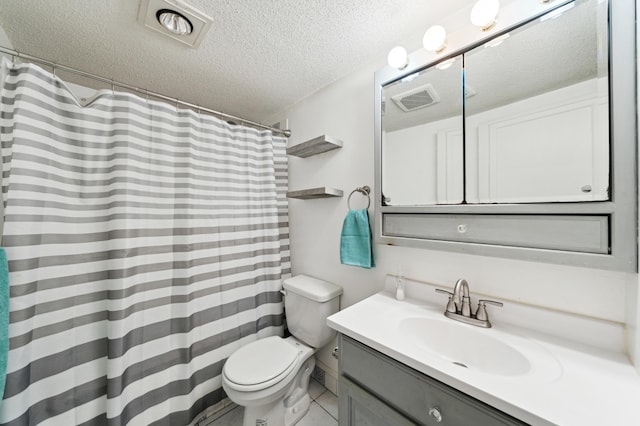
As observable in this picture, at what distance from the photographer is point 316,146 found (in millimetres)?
1480

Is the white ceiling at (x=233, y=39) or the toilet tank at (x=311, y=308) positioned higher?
the white ceiling at (x=233, y=39)

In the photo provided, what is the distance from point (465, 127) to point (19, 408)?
215 centimetres

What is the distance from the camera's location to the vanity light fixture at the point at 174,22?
3.31 feet

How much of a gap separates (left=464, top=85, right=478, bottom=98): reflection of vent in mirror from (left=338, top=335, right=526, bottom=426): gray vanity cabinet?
3.58ft

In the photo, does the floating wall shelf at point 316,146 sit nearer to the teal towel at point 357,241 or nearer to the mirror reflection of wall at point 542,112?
the teal towel at point 357,241

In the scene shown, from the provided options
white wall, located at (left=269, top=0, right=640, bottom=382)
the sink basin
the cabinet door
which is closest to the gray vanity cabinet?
the cabinet door

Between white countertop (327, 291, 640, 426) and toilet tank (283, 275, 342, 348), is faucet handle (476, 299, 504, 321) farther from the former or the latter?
toilet tank (283, 275, 342, 348)

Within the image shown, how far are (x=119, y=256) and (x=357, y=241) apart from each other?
122cm

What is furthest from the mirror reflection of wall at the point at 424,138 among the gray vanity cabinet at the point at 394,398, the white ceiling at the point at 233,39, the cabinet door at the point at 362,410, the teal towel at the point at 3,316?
the teal towel at the point at 3,316

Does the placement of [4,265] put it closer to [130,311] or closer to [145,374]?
[130,311]

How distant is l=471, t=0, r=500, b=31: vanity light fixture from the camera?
805 mm

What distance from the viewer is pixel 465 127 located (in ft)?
3.11

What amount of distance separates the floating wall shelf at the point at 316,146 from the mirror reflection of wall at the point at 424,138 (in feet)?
1.15

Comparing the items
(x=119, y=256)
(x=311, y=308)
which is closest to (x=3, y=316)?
(x=119, y=256)
